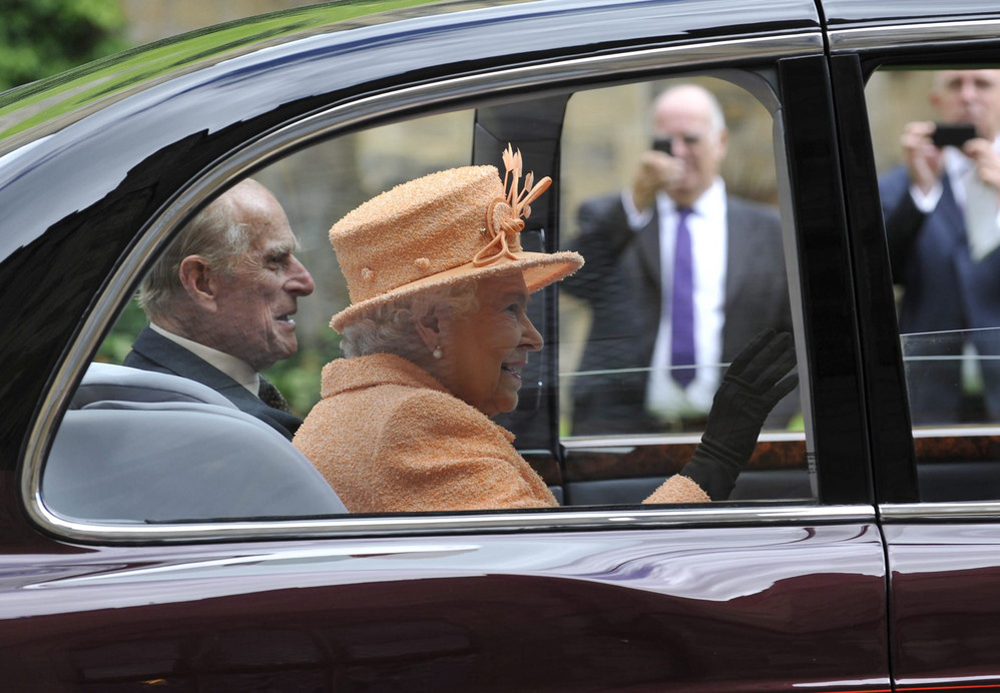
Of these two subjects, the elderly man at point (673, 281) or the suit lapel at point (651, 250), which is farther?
the suit lapel at point (651, 250)

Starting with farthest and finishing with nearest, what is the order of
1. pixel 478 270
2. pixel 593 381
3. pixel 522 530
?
pixel 593 381 < pixel 478 270 < pixel 522 530

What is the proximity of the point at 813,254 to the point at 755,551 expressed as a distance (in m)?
0.35

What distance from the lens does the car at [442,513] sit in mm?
1370

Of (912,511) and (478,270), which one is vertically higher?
(478,270)

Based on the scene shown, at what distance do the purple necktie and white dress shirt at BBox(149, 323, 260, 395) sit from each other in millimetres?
1272

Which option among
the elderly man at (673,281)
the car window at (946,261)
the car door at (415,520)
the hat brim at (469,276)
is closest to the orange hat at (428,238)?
the hat brim at (469,276)

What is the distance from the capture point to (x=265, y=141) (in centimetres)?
144

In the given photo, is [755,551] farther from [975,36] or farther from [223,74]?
[223,74]

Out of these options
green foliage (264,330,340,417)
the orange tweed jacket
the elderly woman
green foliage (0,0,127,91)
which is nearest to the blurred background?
green foliage (264,330,340,417)

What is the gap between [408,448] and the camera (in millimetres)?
1752

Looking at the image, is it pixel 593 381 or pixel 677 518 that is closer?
pixel 677 518

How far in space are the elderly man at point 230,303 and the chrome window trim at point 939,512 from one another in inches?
31.3

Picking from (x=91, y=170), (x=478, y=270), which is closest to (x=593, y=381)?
(x=478, y=270)

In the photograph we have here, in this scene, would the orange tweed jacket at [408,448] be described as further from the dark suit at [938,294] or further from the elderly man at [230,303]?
the dark suit at [938,294]
